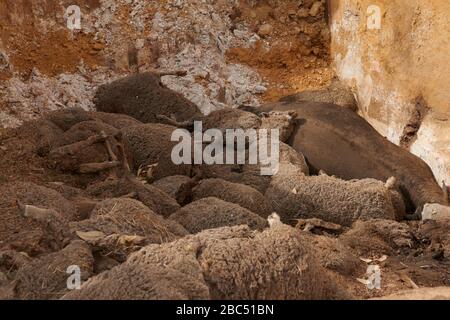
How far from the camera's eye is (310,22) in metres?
13.5

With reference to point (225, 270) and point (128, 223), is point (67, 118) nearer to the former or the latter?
point (128, 223)

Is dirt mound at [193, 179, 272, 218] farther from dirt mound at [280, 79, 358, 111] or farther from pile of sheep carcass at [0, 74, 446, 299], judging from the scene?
dirt mound at [280, 79, 358, 111]

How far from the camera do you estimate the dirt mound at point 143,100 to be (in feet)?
33.9

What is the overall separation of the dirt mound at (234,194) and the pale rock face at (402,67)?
9.25ft

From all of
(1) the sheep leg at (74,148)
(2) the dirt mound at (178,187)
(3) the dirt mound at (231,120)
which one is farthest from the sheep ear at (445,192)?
(1) the sheep leg at (74,148)

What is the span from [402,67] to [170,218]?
529cm

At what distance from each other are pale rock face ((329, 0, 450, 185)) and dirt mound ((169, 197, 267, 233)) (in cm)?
360

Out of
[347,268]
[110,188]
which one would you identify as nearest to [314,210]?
[347,268]

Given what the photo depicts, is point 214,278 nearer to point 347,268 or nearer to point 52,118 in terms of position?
point 347,268

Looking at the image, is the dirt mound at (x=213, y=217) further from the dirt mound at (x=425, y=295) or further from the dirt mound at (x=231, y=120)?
the dirt mound at (x=231, y=120)

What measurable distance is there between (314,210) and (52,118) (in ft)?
10.6

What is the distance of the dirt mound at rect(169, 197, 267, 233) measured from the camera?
5.82 metres

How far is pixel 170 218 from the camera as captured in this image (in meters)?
5.93

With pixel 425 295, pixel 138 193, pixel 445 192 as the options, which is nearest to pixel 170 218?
pixel 138 193
